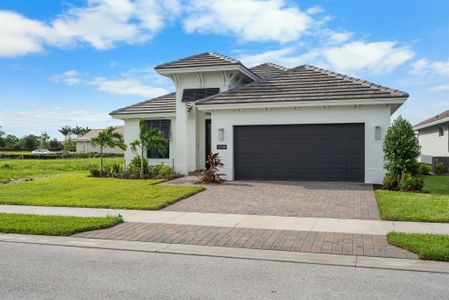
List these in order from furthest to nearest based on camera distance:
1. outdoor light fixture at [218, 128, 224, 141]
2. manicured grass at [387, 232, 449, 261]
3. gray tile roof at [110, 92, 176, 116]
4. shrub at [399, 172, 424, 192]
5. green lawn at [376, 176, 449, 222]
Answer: gray tile roof at [110, 92, 176, 116], outdoor light fixture at [218, 128, 224, 141], shrub at [399, 172, 424, 192], green lawn at [376, 176, 449, 222], manicured grass at [387, 232, 449, 261]

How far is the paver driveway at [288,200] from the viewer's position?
36.3ft

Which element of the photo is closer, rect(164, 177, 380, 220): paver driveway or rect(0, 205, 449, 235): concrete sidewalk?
rect(0, 205, 449, 235): concrete sidewalk

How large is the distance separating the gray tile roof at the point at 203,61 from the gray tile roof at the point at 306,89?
172cm

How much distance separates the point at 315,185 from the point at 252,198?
3.88 m

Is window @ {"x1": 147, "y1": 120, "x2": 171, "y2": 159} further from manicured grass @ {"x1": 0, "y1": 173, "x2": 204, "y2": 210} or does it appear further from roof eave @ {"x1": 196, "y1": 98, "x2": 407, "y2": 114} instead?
manicured grass @ {"x1": 0, "y1": 173, "x2": 204, "y2": 210}

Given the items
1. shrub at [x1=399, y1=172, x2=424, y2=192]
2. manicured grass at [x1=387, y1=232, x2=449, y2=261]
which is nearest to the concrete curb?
manicured grass at [x1=387, y1=232, x2=449, y2=261]

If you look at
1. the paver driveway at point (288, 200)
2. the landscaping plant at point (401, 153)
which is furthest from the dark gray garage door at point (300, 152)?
the landscaping plant at point (401, 153)

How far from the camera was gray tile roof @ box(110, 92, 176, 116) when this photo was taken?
73.1 feet

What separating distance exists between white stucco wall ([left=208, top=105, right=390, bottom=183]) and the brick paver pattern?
916 centimetres

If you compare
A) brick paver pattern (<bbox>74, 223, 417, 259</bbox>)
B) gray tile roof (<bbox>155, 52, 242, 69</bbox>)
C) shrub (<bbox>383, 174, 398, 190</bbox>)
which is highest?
gray tile roof (<bbox>155, 52, 242, 69</bbox>)

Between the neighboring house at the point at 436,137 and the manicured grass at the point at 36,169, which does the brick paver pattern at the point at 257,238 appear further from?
the neighboring house at the point at 436,137

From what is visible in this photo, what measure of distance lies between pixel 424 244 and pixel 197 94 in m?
15.0

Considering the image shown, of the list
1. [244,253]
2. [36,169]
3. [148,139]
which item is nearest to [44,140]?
[36,169]

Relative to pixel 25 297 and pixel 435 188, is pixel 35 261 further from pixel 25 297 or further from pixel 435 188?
pixel 435 188
